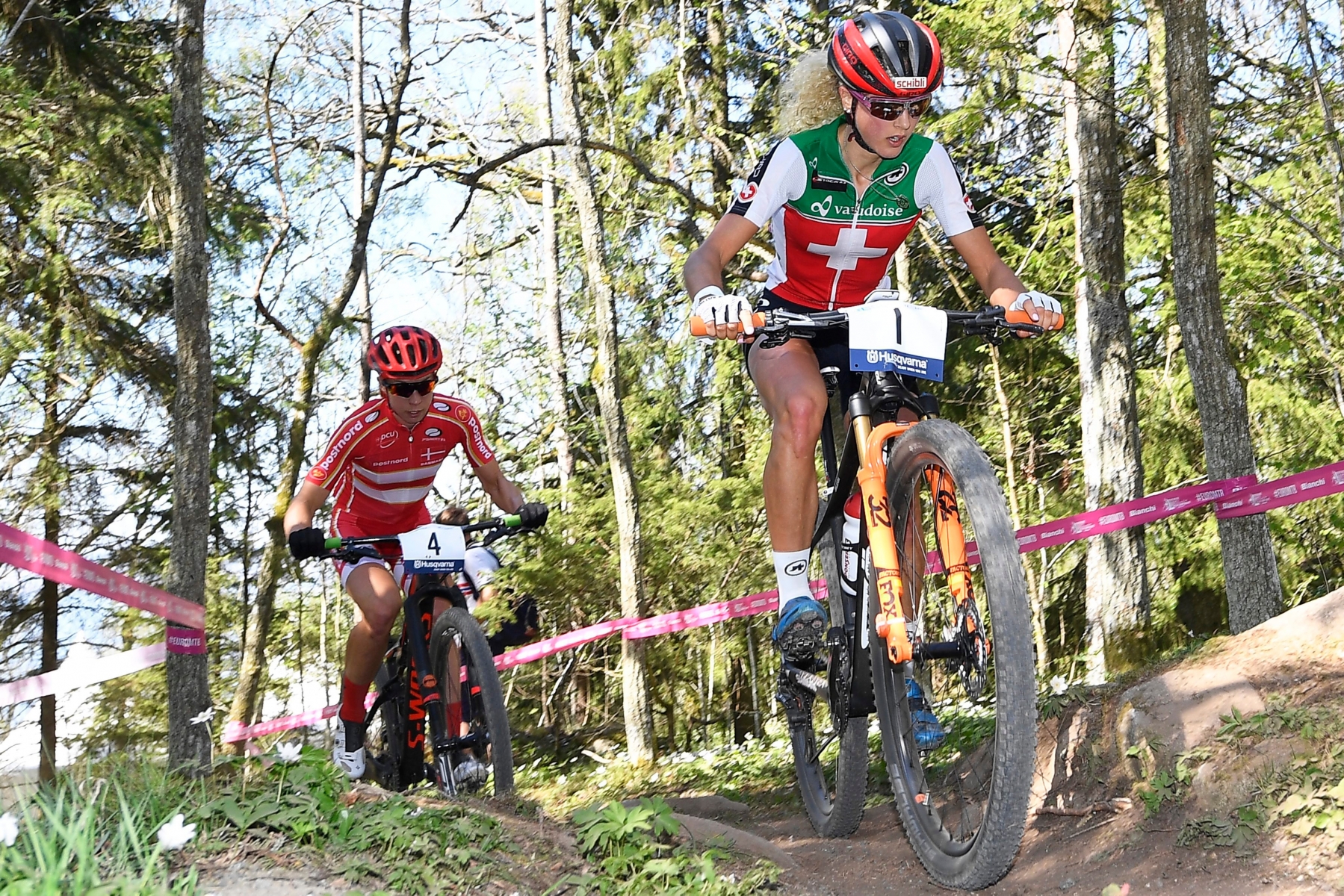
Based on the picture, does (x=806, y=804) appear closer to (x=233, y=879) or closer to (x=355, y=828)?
(x=355, y=828)

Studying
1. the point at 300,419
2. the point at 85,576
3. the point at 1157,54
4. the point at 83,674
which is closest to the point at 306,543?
the point at 85,576

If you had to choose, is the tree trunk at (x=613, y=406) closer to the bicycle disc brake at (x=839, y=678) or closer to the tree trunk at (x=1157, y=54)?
the tree trunk at (x=1157, y=54)

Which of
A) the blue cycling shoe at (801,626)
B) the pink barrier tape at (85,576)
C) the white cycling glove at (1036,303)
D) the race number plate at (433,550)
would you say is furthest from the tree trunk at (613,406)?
the white cycling glove at (1036,303)

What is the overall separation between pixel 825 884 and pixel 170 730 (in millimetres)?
4315

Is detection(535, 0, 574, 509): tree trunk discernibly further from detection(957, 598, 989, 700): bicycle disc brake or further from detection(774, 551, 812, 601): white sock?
detection(957, 598, 989, 700): bicycle disc brake

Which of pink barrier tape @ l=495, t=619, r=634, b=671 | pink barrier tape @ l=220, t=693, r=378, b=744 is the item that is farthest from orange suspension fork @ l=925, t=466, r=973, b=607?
pink barrier tape @ l=220, t=693, r=378, b=744

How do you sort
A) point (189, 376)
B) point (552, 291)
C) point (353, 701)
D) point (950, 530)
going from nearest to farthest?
point (950, 530) < point (353, 701) < point (189, 376) < point (552, 291)

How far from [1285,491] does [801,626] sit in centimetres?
355

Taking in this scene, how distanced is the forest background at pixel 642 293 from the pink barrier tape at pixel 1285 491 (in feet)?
4.27

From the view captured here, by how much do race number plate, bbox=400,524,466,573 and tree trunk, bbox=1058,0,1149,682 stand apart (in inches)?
175

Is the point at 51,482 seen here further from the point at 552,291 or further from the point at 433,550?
the point at 433,550

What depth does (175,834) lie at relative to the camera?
7.85 feet

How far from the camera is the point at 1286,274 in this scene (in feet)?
33.7

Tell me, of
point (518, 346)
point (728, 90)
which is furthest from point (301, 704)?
point (728, 90)
